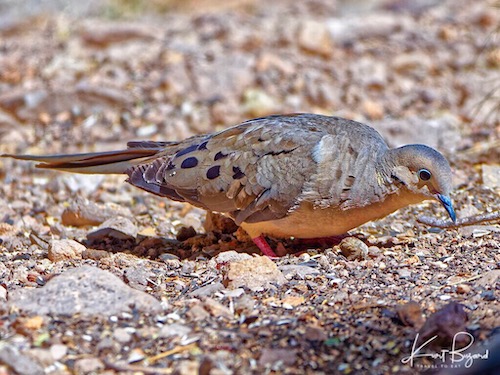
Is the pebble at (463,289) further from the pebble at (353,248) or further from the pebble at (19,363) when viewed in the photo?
the pebble at (19,363)

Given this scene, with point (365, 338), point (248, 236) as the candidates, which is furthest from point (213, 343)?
point (248, 236)

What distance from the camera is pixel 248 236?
5.38 metres

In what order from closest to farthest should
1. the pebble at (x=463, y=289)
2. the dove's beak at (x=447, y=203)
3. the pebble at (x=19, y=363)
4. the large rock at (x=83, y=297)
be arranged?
the pebble at (x=19, y=363), the large rock at (x=83, y=297), the pebble at (x=463, y=289), the dove's beak at (x=447, y=203)

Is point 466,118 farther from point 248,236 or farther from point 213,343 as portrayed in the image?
point 213,343

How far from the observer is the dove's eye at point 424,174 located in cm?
465

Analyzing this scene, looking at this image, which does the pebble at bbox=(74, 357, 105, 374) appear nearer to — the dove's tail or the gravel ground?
the gravel ground

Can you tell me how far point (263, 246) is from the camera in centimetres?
503


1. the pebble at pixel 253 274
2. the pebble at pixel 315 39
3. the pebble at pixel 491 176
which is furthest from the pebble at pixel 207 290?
the pebble at pixel 315 39

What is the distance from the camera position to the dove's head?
15.2ft

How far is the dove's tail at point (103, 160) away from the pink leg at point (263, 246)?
3.00 feet

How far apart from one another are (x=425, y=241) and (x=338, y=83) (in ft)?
13.7

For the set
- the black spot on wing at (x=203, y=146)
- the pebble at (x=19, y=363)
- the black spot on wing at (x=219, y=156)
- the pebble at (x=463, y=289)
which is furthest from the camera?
the black spot on wing at (x=203, y=146)

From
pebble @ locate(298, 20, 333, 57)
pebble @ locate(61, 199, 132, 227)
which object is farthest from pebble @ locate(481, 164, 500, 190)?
pebble @ locate(298, 20, 333, 57)

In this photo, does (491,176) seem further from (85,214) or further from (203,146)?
(85,214)
